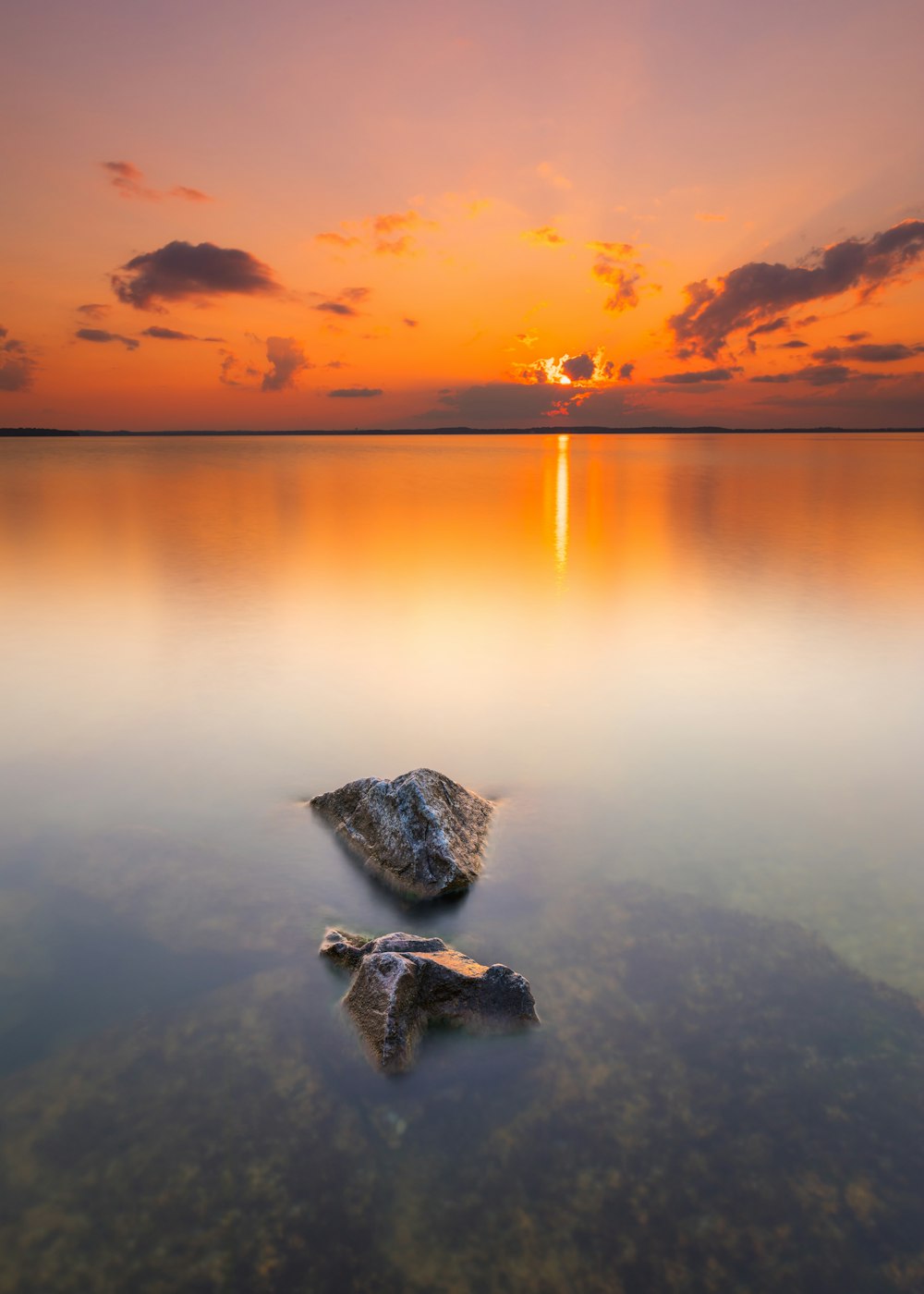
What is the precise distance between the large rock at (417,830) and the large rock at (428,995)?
1312 millimetres

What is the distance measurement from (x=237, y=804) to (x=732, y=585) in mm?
15067

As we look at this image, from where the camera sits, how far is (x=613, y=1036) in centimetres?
526

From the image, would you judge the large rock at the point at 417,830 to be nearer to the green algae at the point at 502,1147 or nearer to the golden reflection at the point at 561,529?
the green algae at the point at 502,1147

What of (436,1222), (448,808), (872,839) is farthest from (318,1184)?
(872,839)

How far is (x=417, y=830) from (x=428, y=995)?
1.86 meters

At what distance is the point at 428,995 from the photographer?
534 cm

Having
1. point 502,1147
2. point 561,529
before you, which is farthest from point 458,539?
point 502,1147

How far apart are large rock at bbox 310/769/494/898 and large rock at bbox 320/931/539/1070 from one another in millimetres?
1312

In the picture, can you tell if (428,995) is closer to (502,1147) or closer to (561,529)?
(502,1147)

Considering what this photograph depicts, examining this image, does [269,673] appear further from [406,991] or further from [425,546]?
[425,546]

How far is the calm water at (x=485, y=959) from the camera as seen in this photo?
158 inches

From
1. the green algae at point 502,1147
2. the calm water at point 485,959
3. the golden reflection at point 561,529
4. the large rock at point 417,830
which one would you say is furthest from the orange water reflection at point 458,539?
the green algae at point 502,1147

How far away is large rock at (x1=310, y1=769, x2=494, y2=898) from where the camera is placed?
683 centimetres

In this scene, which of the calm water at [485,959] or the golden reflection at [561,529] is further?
the golden reflection at [561,529]
